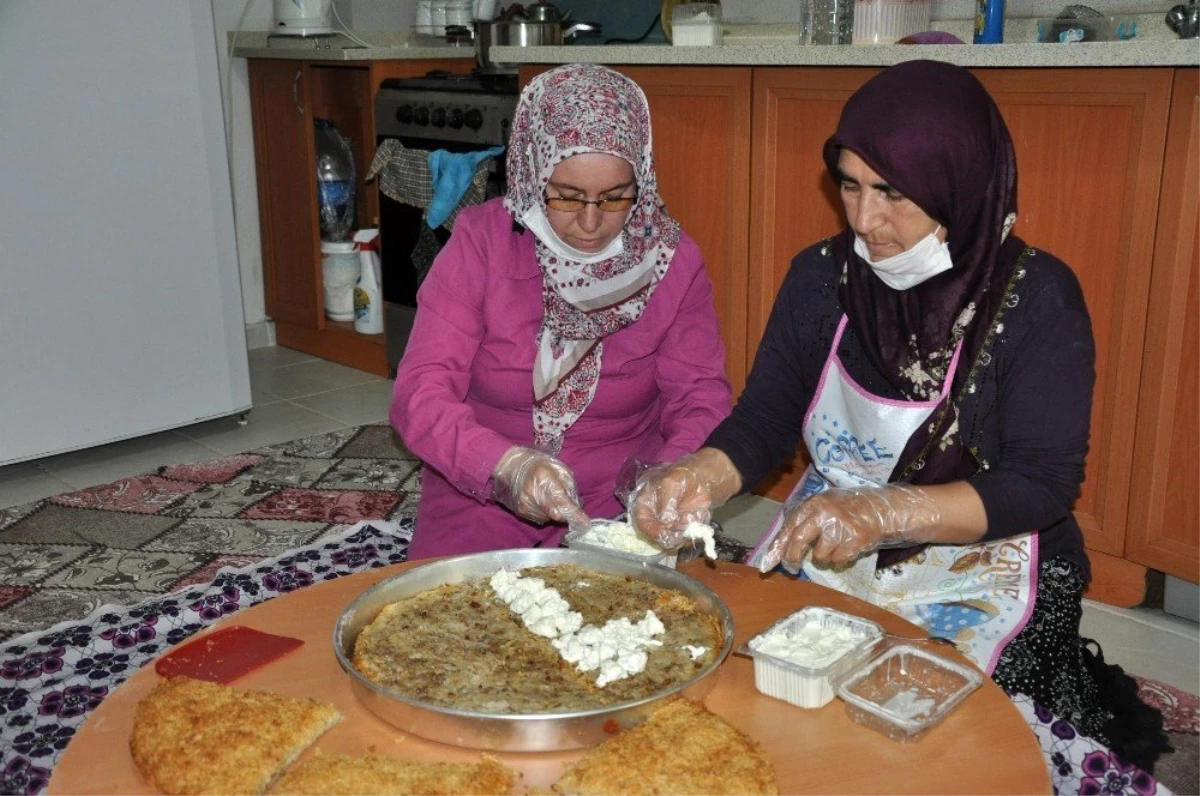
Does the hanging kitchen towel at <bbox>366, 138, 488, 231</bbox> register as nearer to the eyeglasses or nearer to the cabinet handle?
the cabinet handle

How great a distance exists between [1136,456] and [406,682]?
182 centimetres

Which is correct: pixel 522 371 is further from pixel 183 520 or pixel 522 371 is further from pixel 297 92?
pixel 297 92

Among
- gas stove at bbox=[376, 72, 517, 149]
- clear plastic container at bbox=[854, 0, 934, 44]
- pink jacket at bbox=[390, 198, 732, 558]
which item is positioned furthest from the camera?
gas stove at bbox=[376, 72, 517, 149]

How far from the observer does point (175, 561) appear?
287 centimetres

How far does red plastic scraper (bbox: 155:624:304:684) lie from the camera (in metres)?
1.30

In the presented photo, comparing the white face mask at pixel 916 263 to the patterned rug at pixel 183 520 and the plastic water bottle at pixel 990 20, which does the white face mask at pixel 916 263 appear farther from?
the patterned rug at pixel 183 520

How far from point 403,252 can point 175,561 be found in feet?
5.25

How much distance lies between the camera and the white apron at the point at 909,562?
1680 mm

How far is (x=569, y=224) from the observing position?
1982 mm

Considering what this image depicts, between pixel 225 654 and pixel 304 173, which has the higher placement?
pixel 304 173

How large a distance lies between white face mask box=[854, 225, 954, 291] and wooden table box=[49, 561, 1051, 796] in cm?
53

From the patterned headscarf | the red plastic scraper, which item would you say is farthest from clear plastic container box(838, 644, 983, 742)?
the patterned headscarf

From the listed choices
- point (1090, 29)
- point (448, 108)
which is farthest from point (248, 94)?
point (1090, 29)

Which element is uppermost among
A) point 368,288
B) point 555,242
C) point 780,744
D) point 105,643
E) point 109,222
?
point 555,242
